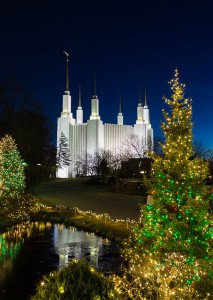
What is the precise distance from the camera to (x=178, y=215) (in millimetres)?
7770

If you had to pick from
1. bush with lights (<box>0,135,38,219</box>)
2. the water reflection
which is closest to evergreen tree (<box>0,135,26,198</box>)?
bush with lights (<box>0,135,38,219</box>)

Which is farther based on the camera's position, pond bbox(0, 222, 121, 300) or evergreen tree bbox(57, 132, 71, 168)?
evergreen tree bbox(57, 132, 71, 168)

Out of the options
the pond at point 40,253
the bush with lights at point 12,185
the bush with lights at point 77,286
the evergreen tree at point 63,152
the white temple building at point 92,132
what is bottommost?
the pond at point 40,253

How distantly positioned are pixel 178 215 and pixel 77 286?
12.4ft

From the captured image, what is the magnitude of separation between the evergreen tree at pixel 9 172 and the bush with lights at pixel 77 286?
14.4 m

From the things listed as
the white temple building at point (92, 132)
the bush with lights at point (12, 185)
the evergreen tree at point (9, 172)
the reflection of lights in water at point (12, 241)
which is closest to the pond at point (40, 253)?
the reflection of lights in water at point (12, 241)

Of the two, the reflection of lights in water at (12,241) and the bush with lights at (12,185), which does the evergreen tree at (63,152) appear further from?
the reflection of lights in water at (12,241)

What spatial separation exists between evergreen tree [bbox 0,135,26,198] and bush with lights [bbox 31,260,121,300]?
1438 cm

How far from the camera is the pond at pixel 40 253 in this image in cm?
889

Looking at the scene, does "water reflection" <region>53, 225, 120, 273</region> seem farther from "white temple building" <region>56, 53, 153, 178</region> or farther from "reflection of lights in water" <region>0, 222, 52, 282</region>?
"white temple building" <region>56, 53, 153, 178</region>

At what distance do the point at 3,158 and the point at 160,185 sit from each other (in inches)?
480

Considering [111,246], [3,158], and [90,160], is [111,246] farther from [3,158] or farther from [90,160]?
[90,160]

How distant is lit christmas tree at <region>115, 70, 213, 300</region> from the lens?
282 inches

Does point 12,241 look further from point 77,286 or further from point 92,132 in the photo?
point 92,132
